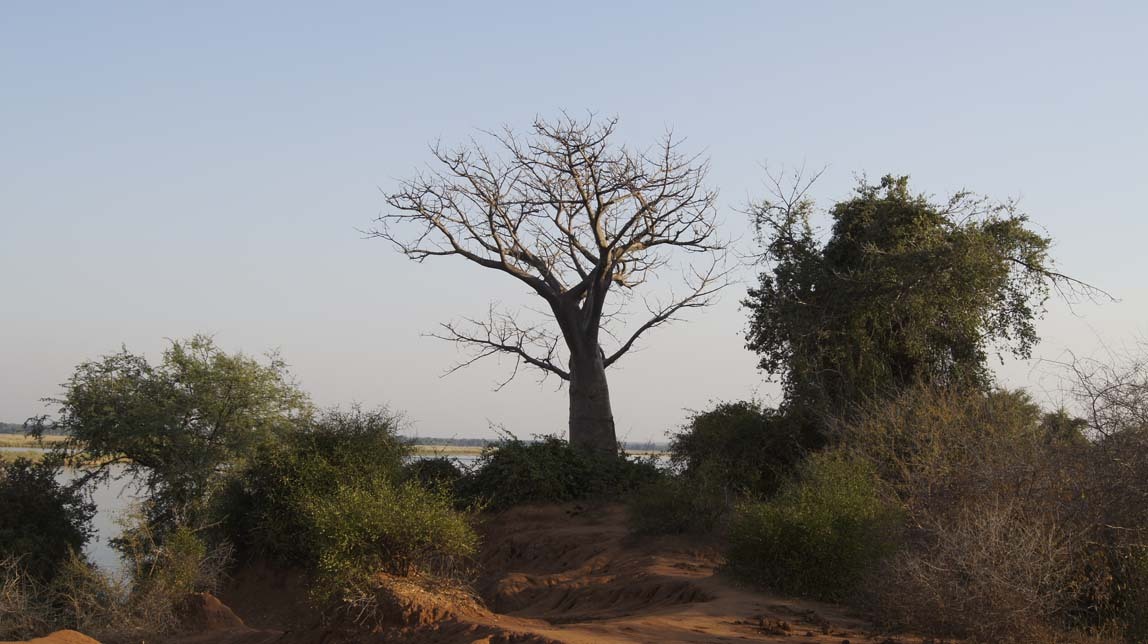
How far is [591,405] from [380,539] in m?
12.5

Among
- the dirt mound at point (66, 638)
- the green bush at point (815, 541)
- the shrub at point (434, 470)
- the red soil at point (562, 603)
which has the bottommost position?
the dirt mound at point (66, 638)

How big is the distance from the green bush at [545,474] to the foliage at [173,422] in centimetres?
Result: 397

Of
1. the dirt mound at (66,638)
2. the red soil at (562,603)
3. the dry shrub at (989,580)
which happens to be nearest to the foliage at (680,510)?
the red soil at (562,603)

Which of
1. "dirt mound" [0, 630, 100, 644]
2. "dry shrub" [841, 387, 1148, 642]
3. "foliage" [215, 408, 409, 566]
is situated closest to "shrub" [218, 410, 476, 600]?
"foliage" [215, 408, 409, 566]

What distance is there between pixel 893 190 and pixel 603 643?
624 inches

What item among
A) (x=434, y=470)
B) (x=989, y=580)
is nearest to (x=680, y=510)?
(x=434, y=470)

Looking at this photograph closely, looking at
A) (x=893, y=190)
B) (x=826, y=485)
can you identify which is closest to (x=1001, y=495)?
(x=826, y=485)

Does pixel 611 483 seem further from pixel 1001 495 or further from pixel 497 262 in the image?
pixel 1001 495

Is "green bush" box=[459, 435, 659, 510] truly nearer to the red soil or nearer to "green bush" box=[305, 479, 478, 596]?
the red soil

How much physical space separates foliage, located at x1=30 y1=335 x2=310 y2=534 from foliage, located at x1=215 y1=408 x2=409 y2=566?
1149 millimetres

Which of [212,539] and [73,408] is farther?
[73,408]

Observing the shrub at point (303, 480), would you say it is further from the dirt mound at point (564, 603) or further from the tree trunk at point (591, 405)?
the tree trunk at point (591, 405)

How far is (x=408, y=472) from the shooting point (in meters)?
20.0

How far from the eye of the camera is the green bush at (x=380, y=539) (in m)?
11.4
